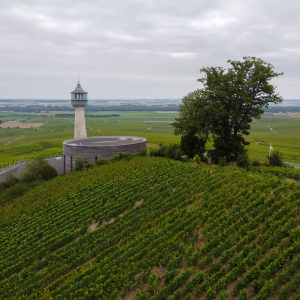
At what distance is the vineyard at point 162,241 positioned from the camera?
13086mm

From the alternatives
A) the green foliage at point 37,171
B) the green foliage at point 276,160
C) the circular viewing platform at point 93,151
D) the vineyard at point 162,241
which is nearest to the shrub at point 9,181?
the green foliage at point 37,171

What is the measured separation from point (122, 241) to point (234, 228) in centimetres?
681

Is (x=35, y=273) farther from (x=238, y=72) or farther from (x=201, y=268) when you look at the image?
(x=238, y=72)

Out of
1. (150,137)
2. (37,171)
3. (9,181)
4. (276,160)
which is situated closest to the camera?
(276,160)

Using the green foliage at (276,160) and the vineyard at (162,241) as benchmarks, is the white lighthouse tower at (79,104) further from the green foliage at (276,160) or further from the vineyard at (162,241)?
the green foliage at (276,160)

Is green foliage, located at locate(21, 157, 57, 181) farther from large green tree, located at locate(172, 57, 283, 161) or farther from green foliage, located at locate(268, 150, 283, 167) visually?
green foliage, located at locate(268, 150, 283, 167)

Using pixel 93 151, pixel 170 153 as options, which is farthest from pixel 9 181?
pixel 170 153

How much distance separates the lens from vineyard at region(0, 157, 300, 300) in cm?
1309

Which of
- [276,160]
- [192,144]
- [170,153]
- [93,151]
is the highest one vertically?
[192,144]

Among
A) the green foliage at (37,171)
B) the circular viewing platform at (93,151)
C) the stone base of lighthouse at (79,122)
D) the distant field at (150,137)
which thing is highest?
the stone base of lighthouse at (79,122)

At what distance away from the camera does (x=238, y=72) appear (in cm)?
3497

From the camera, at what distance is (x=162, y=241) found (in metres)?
17.1

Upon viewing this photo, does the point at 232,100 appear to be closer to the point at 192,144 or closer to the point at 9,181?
the point at 192,144

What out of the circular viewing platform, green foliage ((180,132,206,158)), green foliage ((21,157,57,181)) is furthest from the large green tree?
green foliage ((21,157,57,181))
